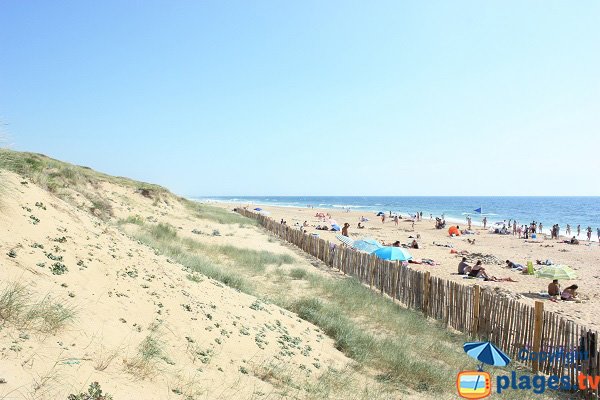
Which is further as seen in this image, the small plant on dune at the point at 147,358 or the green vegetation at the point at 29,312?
the small plant on dune at the point at 147,358

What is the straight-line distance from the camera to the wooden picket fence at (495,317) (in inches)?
267

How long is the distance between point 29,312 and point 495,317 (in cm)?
854

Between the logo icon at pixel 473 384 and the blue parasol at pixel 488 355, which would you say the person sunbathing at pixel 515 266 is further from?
the blue parasol at pixel 488 355

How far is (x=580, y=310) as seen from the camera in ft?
42.0

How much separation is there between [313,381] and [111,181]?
2646 centimetres

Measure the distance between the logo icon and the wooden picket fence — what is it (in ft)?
5.52

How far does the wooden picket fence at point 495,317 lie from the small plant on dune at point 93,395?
721 centimetres

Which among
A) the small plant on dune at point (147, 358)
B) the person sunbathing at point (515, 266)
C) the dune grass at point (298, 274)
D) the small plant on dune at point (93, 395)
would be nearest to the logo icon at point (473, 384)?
the small plant on dune at point (147, 358)

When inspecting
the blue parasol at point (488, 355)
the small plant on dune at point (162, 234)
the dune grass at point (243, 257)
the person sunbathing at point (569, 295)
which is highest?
the small plant on dune at point (162, 234)

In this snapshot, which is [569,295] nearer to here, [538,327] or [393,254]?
[393,254]

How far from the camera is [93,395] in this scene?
320 cm

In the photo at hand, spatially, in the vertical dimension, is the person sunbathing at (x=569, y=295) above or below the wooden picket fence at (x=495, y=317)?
below

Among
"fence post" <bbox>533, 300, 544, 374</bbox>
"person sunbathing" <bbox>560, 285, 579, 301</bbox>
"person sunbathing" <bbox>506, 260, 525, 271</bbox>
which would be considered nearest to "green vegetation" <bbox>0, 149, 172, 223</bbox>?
"fence post" <bbox>533, 300, 544, 374</bbox>

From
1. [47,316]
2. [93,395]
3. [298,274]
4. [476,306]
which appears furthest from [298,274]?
[93,395]
